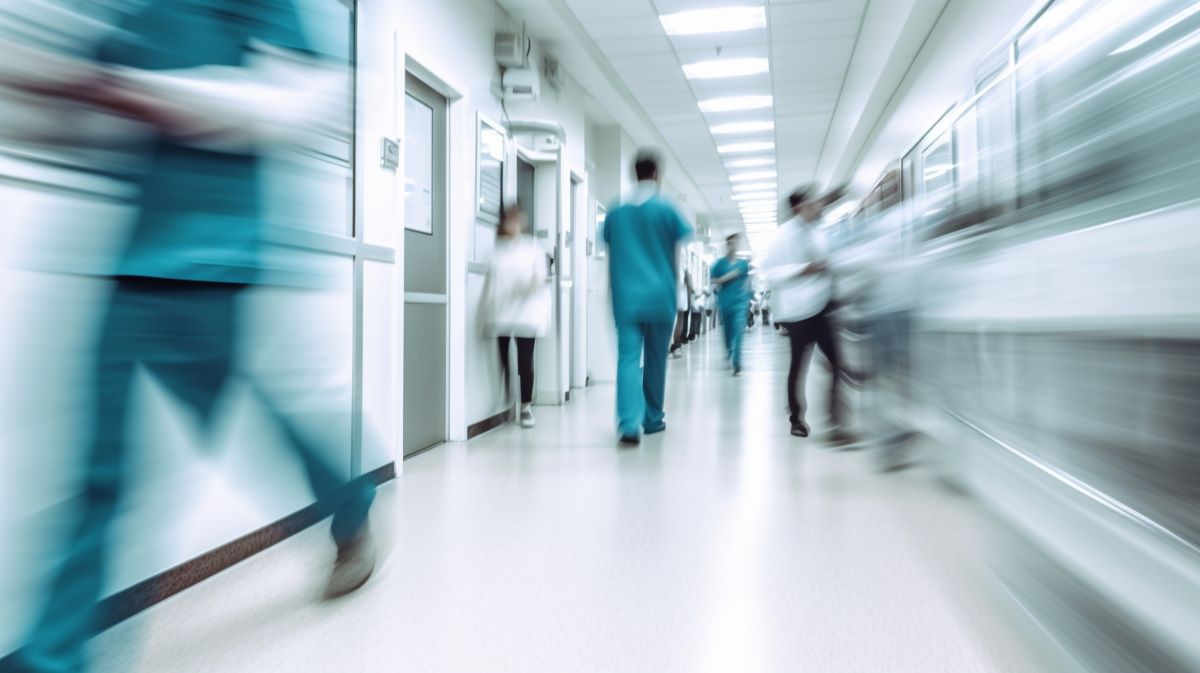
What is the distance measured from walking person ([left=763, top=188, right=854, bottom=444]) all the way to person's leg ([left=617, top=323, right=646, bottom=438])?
0.75 meters

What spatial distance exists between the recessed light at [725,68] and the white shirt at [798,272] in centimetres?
331

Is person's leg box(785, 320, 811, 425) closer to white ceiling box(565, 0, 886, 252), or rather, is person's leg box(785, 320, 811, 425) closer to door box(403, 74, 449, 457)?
door box(403, 74, 449, 457)

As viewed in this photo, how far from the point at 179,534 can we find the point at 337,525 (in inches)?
19.5

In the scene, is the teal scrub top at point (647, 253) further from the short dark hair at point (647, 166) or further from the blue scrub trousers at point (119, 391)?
the blue scrub trousers at point (119, 391)

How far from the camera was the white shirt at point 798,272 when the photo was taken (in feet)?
11.9

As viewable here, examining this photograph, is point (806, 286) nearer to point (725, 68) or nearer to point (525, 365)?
point (525, 365)

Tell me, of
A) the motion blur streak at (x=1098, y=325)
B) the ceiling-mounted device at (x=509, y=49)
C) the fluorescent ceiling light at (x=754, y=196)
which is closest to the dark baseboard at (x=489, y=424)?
the ceiling-mounted device at (x=509, y=49)

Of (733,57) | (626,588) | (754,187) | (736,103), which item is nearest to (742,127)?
(736,103)

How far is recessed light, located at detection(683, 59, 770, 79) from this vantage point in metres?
6.48

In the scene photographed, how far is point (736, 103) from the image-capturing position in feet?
25.7

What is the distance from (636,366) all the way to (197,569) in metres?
→ 2.32

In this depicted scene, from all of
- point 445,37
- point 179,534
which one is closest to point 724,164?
point 445,37

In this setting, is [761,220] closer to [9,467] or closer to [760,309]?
[760,309]

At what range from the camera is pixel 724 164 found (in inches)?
446
